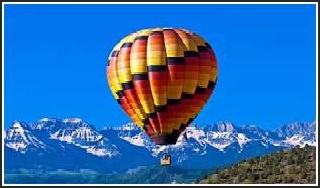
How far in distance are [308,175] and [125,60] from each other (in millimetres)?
27060

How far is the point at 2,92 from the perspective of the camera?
266 ft

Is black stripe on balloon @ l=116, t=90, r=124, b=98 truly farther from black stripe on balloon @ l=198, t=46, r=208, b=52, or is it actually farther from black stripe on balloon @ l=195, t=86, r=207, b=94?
black stripe on balloon @ l=198, t=46, r=208, b=52

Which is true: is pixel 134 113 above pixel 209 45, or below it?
below

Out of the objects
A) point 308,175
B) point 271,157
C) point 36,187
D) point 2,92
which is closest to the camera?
point 36,187

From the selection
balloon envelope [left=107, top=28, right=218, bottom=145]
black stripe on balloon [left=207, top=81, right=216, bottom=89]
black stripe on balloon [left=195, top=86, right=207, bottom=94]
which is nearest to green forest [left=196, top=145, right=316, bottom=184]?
black stripe on balloon [left=207, top=81, right=216, bottom=89]

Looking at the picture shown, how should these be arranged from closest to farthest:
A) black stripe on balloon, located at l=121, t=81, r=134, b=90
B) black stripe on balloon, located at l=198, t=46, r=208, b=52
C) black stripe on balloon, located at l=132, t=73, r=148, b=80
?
black stripe on balloon, located at l=132, t=73, r=148, b=80, black stripe on balloon, located at l=121, t=81, r=134, b=90, black stripe on balloon, located at l=198, t=46, r=208, b=52

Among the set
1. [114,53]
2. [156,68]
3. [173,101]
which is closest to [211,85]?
[173,101]

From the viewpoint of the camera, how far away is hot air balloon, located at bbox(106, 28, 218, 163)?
279ft

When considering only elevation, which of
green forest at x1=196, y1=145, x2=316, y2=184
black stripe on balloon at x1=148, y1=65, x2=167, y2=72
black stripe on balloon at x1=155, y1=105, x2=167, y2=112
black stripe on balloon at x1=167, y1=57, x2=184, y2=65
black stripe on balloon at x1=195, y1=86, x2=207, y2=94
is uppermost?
black stripe on balloon at x1=167, y1=57, x2=184, y2=65

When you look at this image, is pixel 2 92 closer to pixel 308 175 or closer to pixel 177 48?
pixel 177 48

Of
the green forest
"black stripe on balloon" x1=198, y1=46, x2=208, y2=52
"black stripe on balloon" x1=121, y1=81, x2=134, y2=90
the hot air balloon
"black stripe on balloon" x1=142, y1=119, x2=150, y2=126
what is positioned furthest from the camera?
the green forest

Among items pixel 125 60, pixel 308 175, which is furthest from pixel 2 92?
pixel 308 175

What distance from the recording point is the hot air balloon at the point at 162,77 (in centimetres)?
8512

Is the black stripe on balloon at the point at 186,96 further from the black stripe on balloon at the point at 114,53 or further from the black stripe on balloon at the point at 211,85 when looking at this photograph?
the black stripe on balloon at the point at 114,53
